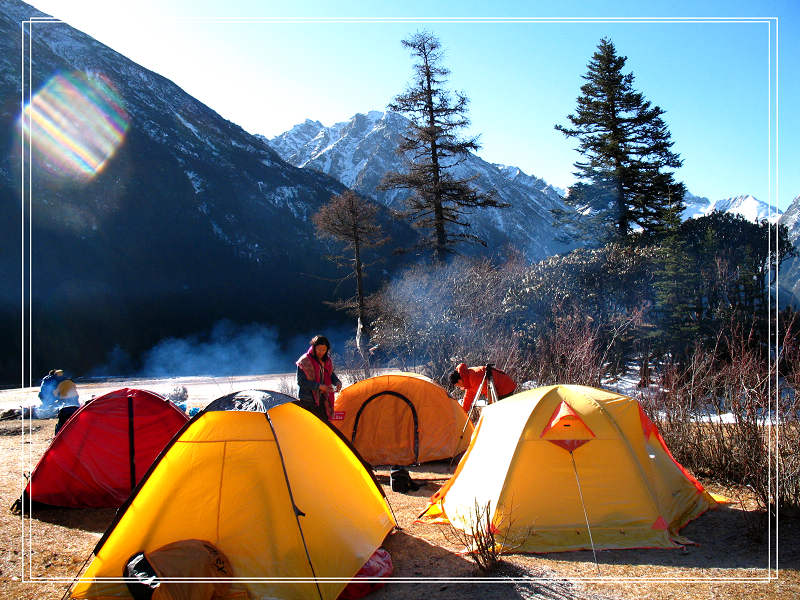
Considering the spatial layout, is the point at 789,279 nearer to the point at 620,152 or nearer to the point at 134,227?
the point at 620,152

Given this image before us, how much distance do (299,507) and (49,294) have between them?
27274mm

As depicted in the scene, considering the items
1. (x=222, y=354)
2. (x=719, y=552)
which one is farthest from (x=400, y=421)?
(x=222, y=354)

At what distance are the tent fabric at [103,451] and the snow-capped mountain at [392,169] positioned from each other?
38681 millimetres

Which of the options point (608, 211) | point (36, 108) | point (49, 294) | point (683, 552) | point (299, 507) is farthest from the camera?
point (36, 108)

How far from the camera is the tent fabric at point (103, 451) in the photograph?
20.8ft

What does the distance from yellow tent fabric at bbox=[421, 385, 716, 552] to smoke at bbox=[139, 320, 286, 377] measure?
2123 centimetres

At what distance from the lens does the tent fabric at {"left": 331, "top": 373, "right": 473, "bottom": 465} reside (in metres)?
8.55

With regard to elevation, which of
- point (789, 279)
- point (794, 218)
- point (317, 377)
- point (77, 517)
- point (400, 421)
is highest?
point (794, 218)

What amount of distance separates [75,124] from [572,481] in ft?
121

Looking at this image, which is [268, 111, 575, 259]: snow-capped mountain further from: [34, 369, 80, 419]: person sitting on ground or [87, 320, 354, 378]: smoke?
[34, 369, 80, 419]: person sitting on ground

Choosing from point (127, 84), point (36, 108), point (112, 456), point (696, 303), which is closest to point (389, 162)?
point (127, 84)

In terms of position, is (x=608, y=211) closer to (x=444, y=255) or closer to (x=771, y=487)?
(x=444, y=255)

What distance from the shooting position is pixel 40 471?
6.36 meters

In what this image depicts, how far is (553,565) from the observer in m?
4.61
